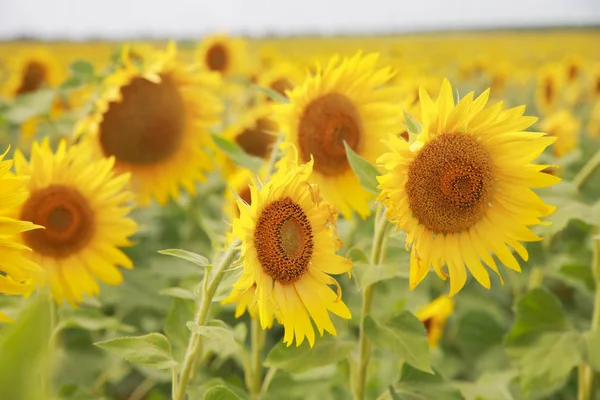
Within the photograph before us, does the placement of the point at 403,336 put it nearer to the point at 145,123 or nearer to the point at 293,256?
the point at 293,256

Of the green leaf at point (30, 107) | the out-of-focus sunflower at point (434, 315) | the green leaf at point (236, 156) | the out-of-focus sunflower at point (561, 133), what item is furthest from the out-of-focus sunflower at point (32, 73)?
the out-of-focus sunflower at point (561, 133)

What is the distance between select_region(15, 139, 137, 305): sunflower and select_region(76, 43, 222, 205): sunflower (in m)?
0.66

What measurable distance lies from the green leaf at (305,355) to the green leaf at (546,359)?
0.71 metres

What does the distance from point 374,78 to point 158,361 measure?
1102 mm

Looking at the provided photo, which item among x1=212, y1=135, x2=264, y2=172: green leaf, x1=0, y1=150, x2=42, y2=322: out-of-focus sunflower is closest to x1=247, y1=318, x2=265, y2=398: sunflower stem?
x1=212, y1=135, x2=264, y2=172: green leaf

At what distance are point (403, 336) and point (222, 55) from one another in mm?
3756

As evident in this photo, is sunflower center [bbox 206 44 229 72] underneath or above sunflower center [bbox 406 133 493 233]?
above

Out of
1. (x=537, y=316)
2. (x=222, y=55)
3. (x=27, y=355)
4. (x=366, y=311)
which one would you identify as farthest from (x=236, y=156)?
(x=222, y=55)

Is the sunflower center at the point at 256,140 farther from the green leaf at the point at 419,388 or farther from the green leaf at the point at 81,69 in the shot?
the green leaf at the point at 419,388

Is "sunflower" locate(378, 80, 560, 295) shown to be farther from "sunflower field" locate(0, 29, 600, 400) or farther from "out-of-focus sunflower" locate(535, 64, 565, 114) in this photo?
"out-of-focus sunflower" locate(535, 64, 565, 114)

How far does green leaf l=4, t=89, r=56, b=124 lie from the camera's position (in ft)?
8.18

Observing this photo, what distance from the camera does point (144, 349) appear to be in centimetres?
132

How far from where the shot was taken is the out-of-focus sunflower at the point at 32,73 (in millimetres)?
4117

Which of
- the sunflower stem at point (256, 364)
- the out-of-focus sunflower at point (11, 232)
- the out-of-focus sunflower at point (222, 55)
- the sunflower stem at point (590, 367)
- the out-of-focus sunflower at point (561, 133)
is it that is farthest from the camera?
the out-of-focus sunflower at point (222, 55)
